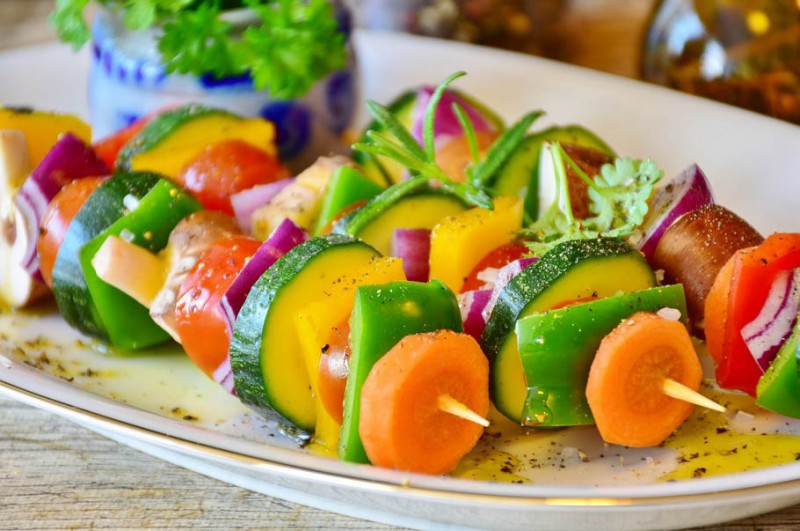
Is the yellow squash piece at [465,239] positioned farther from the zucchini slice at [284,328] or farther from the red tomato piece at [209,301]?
the red tomato piece at [209,301]

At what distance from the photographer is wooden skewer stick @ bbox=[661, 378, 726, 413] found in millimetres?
1918

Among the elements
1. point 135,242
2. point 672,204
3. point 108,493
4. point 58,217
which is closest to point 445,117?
point 672,204

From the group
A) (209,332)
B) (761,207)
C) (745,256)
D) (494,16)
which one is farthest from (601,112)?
(209,332)

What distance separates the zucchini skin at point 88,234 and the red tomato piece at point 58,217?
0.06 meters

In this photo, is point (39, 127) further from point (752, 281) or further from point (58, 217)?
point (752, 281)

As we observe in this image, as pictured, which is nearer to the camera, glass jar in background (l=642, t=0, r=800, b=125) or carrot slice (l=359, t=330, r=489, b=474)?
carrot slice (l=359, t=330, r=489, b=474)

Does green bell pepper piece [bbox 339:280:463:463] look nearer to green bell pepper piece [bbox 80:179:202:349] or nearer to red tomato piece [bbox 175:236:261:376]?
red tomato piece [bbox 175:236:261:376]

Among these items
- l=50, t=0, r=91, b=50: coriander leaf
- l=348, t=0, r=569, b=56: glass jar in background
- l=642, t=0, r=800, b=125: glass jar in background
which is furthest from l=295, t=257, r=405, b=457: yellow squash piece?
l=348, t=0, r=569, b=56: glass jar in background

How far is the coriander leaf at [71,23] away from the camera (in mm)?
3350

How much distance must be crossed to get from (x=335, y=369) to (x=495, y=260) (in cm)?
50

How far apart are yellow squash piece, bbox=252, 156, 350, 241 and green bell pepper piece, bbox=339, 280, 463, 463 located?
66 centimetres

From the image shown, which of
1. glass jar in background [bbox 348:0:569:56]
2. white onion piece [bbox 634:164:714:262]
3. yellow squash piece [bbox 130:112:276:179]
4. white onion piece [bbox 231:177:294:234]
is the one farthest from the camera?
glass jar in background [bbox 348:0:569:56]

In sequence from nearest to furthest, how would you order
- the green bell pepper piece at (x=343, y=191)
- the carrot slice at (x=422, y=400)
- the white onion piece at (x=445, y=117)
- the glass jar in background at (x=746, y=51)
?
the carrot slice at (x=422, y=400)
the green bell pepper piece at (x=343, y=191)
the white onion piece at (x=445, y=117)
the glass jar in background at (x=746, y=51)

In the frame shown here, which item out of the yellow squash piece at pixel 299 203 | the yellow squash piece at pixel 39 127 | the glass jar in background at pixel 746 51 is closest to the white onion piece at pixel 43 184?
the yellow squash piece at pixel 39 127
